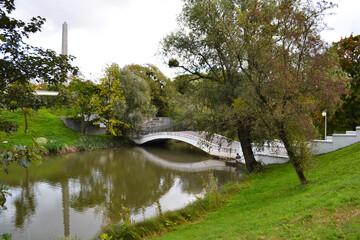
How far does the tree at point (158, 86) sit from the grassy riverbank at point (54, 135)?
13822mm

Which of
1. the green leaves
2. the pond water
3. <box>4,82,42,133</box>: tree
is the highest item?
<box>4,82,42,133</box>: tree

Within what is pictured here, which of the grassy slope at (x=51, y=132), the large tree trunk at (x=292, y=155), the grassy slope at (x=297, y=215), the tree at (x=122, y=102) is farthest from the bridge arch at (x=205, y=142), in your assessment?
the grassy slope at (x=297, y=215)

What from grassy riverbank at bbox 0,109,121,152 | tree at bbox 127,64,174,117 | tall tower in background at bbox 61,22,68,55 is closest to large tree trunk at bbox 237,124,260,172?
Result: grassy riverbank at bbox 0,109,121,152

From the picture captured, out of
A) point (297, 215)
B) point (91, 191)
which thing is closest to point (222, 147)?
point (91, 191)

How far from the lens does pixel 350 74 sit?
18188mm

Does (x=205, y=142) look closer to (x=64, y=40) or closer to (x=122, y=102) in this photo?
(x=122, y=102)

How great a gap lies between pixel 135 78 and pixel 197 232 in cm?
2825

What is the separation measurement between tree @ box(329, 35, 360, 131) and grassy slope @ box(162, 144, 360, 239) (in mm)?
9297

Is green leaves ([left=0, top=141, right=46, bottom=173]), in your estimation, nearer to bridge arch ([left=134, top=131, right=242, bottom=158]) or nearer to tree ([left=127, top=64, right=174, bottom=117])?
bridge arch ([left=134, top=131, right=242, bottom=158])

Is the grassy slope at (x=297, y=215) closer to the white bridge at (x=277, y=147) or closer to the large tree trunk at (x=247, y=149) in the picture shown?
the white bridge at (x=277, y=147)

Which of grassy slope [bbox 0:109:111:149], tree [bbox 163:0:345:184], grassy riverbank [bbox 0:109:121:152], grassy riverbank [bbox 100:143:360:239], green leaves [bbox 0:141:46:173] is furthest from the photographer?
grassy slope [bbox 0:109:111:149]

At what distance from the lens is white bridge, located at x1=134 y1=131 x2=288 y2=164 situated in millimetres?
16062

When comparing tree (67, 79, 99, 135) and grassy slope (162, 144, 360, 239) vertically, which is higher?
tree (67, 79, 99, 135)

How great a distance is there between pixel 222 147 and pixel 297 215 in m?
17.8
